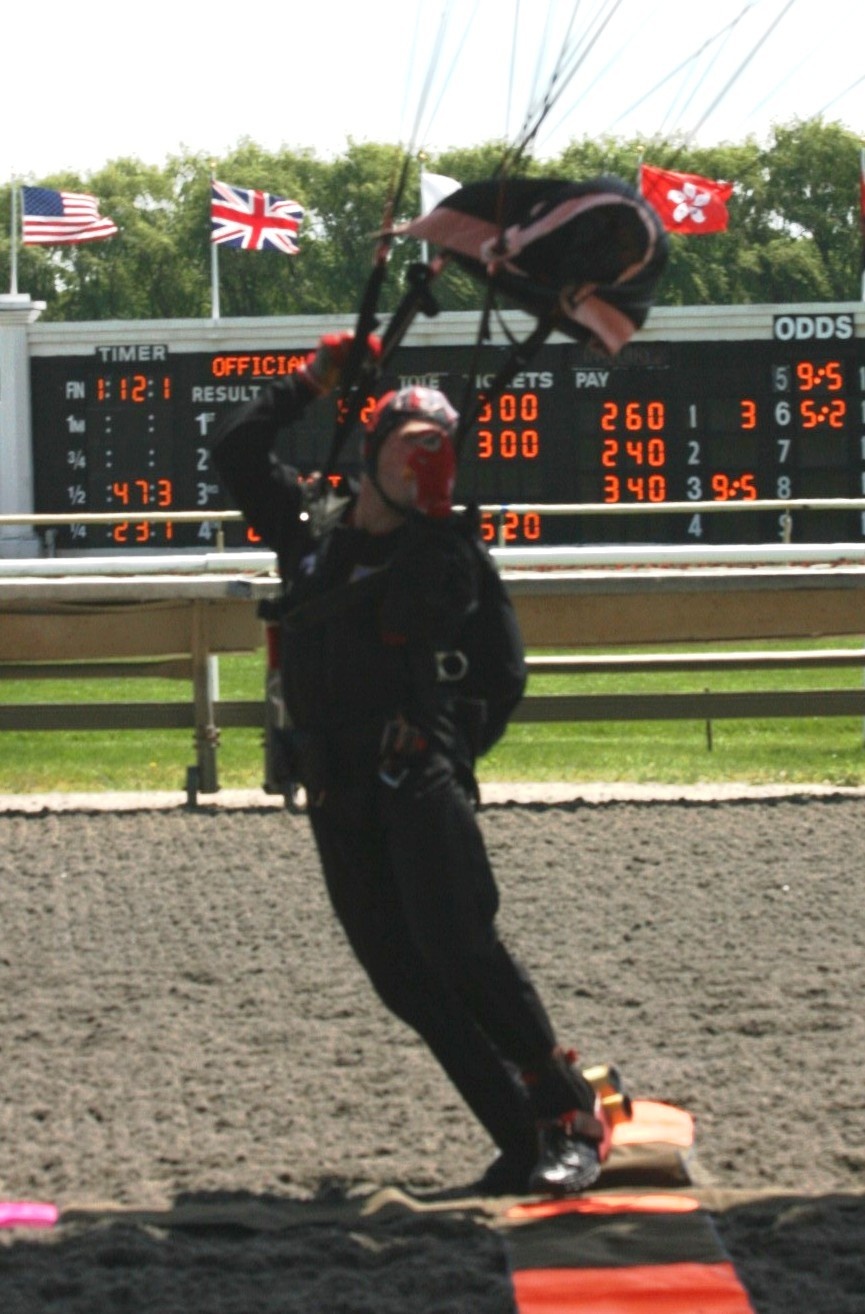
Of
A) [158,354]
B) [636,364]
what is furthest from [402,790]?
[158,354]

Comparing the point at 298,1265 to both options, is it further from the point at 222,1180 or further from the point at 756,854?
the point at 756,854

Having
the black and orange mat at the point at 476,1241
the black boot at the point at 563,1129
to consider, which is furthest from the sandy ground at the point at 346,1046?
the black boot at the point at 563,1129

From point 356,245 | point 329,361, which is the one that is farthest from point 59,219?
point 356,245

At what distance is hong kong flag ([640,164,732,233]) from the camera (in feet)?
80.5

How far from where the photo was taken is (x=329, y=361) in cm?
468

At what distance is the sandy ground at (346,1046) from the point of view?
13.5 ft

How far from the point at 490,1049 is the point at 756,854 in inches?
176

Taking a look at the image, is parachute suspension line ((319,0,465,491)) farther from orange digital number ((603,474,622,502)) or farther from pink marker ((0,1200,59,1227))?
orange digital number ((603,474,622,502))

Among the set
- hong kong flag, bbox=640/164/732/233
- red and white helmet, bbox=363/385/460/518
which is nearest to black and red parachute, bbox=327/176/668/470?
red and white helmet, bbox=363/385/460/518

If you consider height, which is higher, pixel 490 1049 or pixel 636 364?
pixel 636 364

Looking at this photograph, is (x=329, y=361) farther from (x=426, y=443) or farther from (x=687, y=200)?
(x=687, y=200)

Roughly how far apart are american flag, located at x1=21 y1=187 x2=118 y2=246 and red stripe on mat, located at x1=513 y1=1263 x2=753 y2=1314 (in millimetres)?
27161

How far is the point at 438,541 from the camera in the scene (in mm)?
4332

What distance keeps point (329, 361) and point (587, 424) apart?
15.8m
